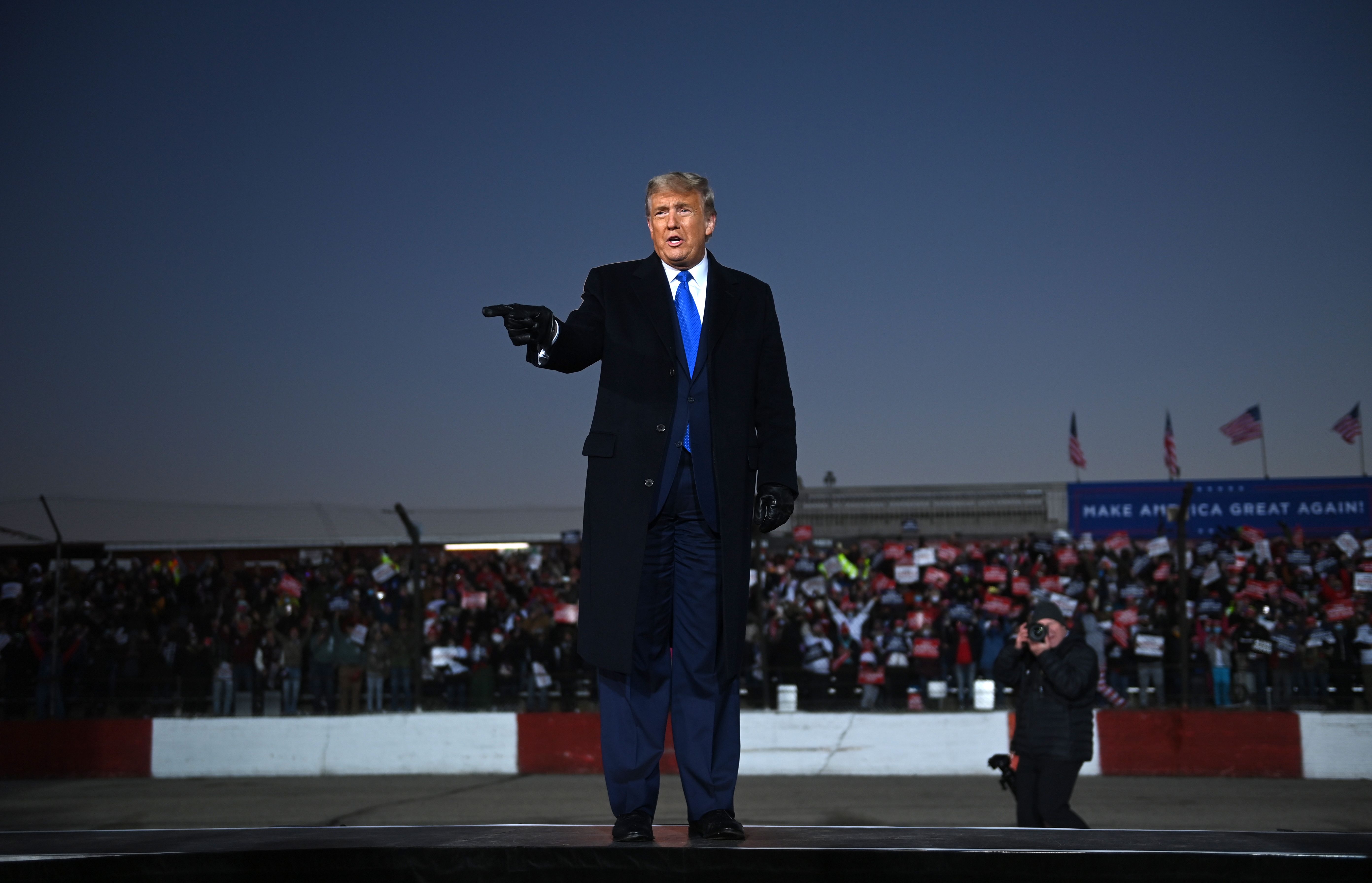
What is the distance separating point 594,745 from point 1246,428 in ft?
59.0

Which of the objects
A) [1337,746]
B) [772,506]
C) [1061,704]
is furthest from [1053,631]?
[1337,746]

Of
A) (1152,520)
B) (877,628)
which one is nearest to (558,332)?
(877,628)

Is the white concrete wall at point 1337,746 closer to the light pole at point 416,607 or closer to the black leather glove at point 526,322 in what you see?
the light pole at point 416,607

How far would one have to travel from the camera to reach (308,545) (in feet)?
70.4

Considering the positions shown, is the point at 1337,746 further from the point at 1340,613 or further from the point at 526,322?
the point at 526,322

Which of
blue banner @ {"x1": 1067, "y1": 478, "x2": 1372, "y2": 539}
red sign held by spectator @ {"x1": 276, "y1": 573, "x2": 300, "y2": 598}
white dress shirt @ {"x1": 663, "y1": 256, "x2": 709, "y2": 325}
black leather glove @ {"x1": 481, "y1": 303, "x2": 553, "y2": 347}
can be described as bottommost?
red sign held by spectator @ {"x1": 276, "y1": 573, "x2": 300, "y2": 598}

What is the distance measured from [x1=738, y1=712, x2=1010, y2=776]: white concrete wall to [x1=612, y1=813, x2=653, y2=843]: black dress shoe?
8952 millimetres

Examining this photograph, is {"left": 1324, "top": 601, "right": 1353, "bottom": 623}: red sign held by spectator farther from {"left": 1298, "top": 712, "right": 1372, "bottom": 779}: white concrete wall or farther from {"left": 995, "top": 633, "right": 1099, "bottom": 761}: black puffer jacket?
{"left": 995, "top": 633, "right": 1099, "bottom": 761}: black puffer jacket

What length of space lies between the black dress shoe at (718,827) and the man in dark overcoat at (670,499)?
27mm

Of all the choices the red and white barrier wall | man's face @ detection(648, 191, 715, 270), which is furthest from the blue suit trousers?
the red and white barrier wall

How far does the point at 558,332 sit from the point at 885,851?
140 cm

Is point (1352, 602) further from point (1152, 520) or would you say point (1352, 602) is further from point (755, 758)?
point (1152, 520)

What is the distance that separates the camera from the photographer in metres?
6.30

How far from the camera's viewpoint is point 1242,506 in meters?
24.3
